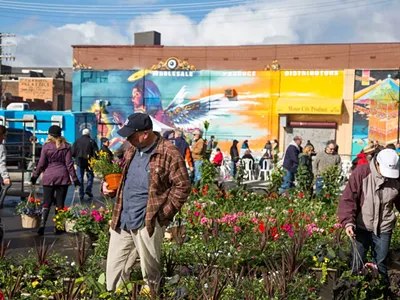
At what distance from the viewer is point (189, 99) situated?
36.7 m

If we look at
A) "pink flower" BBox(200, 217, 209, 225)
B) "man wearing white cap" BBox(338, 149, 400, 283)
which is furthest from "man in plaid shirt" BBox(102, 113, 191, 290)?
"pink flower" BBox(200, 217, 209, 225)

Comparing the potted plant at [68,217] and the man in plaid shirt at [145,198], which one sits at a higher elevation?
the man in plaid shirt at [145,198]

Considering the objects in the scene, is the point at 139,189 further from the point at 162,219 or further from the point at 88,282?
the point at 88,282

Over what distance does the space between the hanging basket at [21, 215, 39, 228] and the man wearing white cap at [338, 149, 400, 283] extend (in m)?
6.08

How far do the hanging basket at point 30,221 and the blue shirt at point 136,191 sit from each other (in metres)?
5.50

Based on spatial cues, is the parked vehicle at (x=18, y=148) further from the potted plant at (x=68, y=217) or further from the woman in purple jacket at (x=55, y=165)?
the potted plant at (x=68, y=217)

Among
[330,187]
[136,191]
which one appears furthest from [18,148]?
[136,191]

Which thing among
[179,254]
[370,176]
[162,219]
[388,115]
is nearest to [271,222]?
[179,254]

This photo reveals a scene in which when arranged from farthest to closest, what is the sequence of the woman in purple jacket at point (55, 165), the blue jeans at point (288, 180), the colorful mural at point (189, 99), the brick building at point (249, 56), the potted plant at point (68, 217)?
the colorful mural at point (189, 99), the brick building at point (249, 56), the blue jeans at point (288, 180), the woman in purple jacket at point (55, 165), the potted plant at point (68, 217)

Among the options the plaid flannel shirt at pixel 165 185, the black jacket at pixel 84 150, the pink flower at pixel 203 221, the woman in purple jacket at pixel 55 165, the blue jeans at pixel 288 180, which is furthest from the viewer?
the black jacket at pixel 84 150

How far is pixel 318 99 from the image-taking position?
34281 mm

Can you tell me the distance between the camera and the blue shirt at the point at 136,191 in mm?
4879

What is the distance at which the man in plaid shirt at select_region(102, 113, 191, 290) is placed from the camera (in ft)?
15.8

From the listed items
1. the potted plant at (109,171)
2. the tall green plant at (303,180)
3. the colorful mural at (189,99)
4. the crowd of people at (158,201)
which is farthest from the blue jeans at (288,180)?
the colorful mural at (189,99)
